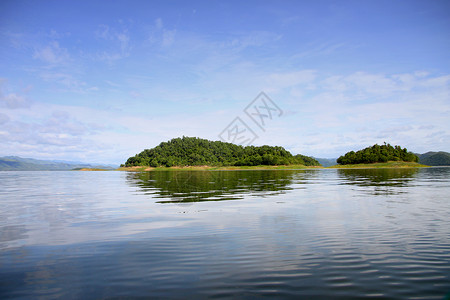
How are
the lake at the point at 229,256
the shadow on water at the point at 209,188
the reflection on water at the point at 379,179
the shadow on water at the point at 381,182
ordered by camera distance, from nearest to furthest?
the lake at the point at 229,256, the shadow on water at the point at 209,188, the shadow on water at the point at 381,182, the reflection on water at the point at 379,179

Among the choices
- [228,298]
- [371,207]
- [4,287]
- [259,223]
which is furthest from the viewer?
[371,207]

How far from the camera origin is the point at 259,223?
15.8 metres

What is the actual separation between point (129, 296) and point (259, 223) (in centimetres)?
990

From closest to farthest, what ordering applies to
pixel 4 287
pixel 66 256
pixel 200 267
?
pixel 4 287
pixel 200 267
pixel 66 256

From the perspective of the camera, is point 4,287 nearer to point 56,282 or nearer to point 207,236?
point 56,282

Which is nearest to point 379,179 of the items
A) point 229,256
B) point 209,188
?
point 209,188

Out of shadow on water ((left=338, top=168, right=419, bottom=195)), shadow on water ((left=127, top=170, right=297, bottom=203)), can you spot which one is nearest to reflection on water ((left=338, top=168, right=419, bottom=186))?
shadow on water ((left=338, top=168, right=419, bottom=195))

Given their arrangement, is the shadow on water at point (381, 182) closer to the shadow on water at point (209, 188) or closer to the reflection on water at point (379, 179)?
the reflection on water at point (379, 179)

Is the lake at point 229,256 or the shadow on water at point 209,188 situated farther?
the shadow on water at point 209,188

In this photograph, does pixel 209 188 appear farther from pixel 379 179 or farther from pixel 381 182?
pixel 379 179

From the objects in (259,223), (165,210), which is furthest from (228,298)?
(165,210)

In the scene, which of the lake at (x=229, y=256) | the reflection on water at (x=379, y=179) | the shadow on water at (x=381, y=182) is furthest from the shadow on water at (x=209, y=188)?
the reflection on water at (x=379, y=179)

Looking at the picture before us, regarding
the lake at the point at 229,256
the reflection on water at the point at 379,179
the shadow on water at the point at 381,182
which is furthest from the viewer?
the reflection on water at the point at 379,179

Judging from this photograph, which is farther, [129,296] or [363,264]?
[363,264]
